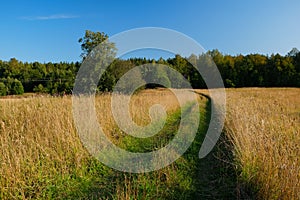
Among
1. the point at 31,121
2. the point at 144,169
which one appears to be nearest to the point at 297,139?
the point at 144,169

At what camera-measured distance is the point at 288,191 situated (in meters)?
2.85

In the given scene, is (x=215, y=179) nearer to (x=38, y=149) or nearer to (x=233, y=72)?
(x=38, y=149)

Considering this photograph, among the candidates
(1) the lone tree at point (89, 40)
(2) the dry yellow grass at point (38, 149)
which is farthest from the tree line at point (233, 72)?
(2) the dry yellow grass at point (38, 149)

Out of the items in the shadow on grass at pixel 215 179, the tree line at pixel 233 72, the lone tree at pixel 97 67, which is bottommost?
the shadow on grass at pixel 215 179

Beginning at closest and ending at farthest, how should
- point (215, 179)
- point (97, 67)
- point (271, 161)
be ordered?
point (271, 161), point (215, 179), point (97, 67)

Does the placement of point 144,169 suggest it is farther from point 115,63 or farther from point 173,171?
point 115,63

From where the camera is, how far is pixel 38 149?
4.35m

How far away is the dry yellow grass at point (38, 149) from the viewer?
338 cm

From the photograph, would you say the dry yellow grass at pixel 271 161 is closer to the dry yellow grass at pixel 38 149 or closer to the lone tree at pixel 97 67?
the dry yellow grass at pixel 38 149

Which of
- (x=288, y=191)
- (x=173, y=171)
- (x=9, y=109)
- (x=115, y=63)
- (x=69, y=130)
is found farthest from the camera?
(x=115, y=63)

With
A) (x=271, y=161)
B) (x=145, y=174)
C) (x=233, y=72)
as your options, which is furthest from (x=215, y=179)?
(x=233, y=72)

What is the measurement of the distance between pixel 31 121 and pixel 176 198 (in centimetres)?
415

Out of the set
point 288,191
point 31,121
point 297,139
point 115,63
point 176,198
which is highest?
point 115,63

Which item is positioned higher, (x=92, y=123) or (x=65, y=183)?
(x=92, y=123)
